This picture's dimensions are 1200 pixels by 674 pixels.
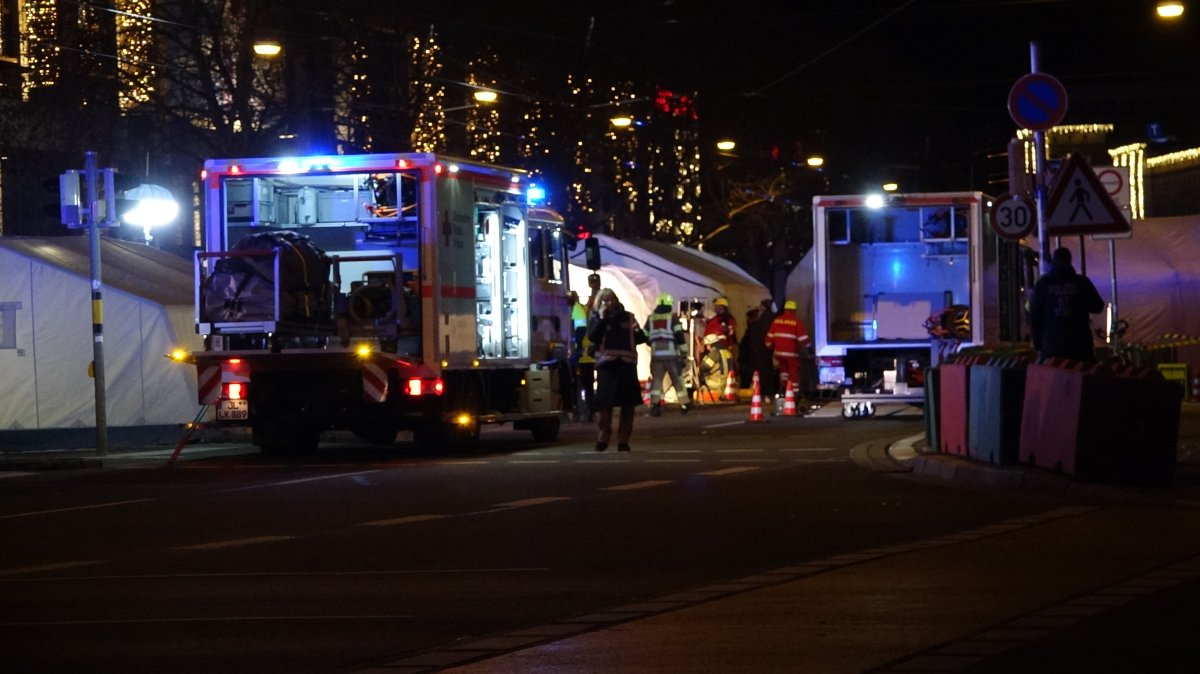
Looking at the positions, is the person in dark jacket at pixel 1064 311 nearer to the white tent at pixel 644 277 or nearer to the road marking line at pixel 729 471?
the road marking line at pixel 729 471

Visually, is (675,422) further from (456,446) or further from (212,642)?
(212,642)

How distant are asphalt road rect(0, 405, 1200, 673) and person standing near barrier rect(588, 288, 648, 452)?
24.5 inches

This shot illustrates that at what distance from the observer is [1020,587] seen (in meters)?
9.12

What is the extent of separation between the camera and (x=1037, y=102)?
17.5 meters

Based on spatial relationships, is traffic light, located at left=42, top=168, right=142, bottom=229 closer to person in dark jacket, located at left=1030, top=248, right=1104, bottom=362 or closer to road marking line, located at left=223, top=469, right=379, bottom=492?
road marking line, located at left=223, top=469, right=379, bottom=492

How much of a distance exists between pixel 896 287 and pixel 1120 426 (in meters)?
12.6

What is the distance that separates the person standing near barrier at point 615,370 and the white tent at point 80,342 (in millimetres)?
8905

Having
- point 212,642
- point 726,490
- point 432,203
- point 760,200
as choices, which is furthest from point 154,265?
point 760,200

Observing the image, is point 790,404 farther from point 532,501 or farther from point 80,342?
point 532,501

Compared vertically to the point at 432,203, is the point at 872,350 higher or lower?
lower

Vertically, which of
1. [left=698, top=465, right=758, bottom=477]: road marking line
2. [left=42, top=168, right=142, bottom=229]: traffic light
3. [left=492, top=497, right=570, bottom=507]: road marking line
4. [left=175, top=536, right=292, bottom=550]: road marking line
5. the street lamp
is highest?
the street lamp

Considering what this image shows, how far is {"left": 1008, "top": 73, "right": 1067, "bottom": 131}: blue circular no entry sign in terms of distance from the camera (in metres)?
17.4

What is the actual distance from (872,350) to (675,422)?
2981 mm

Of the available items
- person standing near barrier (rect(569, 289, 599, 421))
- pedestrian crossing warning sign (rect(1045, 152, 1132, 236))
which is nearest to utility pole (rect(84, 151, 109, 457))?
person standing near barrier (rect(569, 289, 599, 421))
